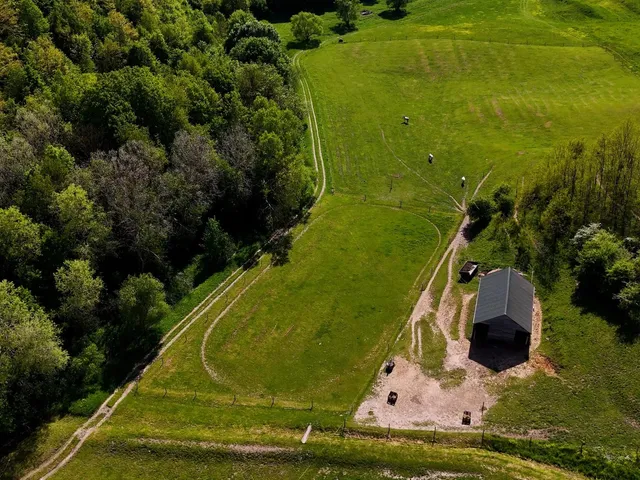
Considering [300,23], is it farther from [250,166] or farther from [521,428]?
[521,428]

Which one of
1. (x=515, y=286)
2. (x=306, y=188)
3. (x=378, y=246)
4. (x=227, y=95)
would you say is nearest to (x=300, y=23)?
(x=227, y=95)

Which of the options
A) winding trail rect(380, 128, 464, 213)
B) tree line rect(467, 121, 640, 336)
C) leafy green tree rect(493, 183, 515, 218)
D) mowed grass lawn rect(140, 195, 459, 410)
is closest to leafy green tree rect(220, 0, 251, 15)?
winding trail rect(380, 128, 464, 213)

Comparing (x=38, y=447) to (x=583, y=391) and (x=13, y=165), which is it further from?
(x=583, y=391)

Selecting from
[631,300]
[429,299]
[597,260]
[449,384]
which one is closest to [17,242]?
[429,299]

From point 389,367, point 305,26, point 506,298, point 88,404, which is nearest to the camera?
point 88,404

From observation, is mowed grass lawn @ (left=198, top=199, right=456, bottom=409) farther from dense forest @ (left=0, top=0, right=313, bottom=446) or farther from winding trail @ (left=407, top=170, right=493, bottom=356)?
dense forest @ (left=0, top=0, right=313, bottom=446)

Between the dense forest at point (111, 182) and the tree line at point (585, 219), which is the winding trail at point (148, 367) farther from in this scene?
the tree line at point (585, 219)

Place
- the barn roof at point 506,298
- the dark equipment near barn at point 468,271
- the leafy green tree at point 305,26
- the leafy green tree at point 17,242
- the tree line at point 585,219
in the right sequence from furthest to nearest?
the leafy green tree at point 305,26
the dark equipment near barn at point 468,271
the tree line at point 585,219
the leafy green tree at point 17,242
the barn roof at point 506,298

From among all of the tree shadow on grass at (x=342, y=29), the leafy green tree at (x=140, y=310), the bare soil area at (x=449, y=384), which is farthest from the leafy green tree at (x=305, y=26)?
the bare soil area at (x=449, y=384)
